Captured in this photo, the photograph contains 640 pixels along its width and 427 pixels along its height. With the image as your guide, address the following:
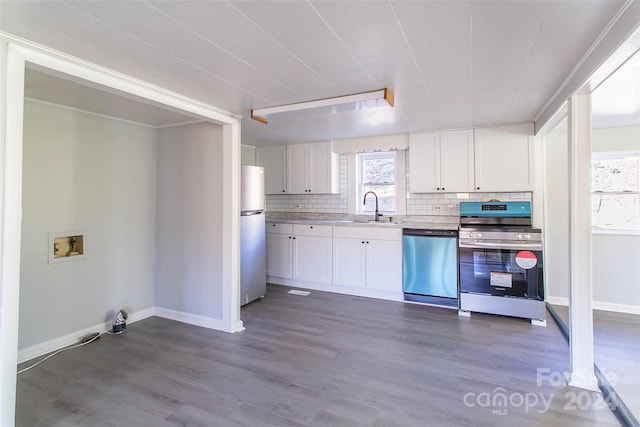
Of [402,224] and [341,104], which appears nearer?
[341,104]

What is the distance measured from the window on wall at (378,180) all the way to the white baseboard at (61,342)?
333cm

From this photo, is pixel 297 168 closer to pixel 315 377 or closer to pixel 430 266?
pixel 430 266

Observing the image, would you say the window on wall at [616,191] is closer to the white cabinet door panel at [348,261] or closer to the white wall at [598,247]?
the white wall at [598,247]

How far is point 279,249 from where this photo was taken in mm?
4832

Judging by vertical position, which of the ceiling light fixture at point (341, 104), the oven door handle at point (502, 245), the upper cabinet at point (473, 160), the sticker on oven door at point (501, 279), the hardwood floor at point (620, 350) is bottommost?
the hardwood floor at point (620, 350)

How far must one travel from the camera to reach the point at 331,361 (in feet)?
8.51

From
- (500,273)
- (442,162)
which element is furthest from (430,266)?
(442,162)

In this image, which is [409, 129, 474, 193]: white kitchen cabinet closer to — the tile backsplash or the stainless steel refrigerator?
the tile backsplash

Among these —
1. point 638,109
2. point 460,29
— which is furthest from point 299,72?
point 638,109

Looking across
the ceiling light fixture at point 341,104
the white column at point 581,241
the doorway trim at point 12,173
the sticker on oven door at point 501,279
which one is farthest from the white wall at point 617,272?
the doorway trim at point 12,173

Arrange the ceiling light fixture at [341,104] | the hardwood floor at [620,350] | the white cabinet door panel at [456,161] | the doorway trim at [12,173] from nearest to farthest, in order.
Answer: the doorway trim at [12,173] → the hardwood floor at [620,350] → the ceiling light fixture at [341,104] → the white cabinet door panel at [456,161]

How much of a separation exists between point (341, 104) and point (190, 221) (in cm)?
201

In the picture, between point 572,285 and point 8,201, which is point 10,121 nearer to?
point 8,201

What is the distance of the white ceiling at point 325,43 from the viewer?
148cm
